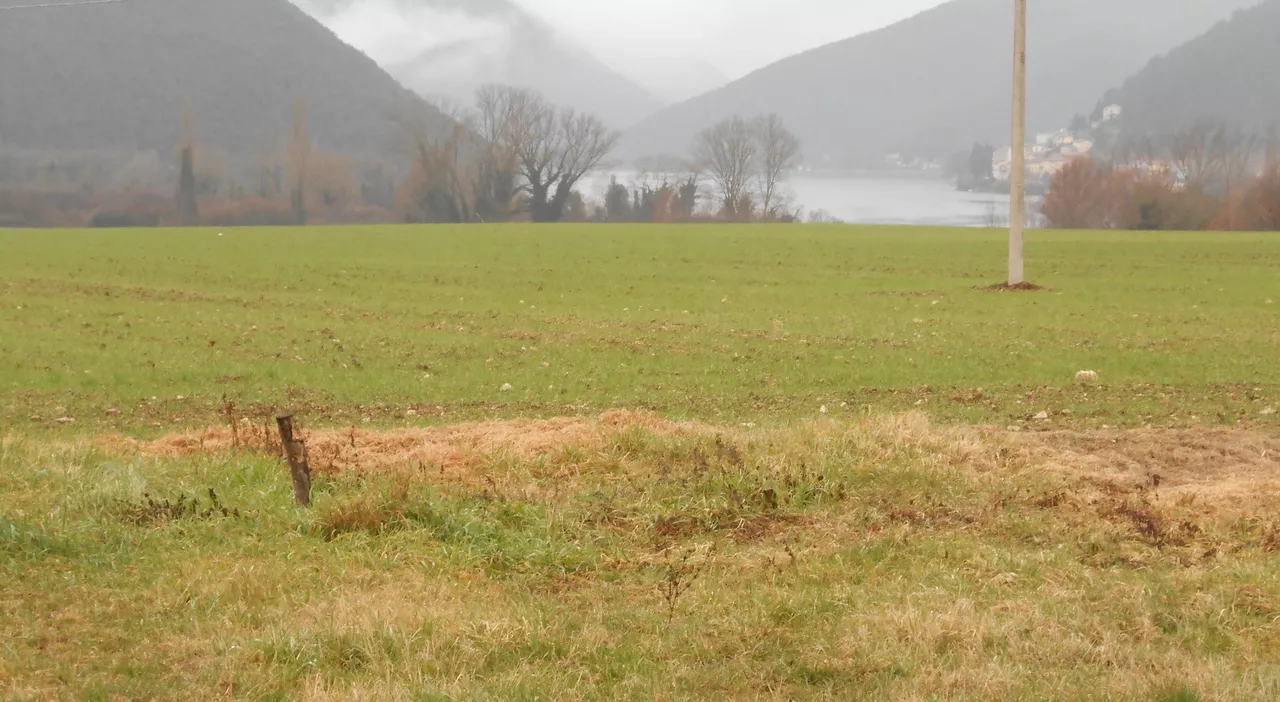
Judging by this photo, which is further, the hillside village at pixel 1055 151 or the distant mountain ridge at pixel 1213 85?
the distant mountain ridge at pixel 1213 85

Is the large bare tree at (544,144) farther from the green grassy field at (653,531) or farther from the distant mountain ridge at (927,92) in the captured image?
the green grassy field at (653,531)

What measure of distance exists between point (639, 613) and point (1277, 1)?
18076 cm

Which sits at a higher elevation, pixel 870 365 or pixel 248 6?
pixel 248 6

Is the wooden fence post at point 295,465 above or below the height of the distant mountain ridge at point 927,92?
below

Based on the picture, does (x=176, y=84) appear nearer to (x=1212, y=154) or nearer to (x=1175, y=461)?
(x=1212, y=154)

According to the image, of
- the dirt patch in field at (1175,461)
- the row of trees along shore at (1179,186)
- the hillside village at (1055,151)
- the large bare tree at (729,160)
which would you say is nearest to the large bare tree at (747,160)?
the large bare tree at (729,160)

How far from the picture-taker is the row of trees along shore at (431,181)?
4122 inches

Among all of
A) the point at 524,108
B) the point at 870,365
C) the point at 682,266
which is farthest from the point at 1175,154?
the point at 870,365

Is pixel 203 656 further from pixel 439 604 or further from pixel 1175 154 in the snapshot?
pixel 1175 154

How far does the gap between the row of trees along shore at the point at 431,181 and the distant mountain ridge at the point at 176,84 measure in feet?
19.8

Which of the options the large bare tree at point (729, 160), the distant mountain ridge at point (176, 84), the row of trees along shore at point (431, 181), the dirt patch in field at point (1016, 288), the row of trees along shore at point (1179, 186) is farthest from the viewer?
the distant mountain ridge at point (176, 84)

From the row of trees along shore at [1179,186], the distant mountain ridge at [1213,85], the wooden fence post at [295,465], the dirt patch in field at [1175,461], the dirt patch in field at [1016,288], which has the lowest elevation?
the dirt patch in field at [1016,288]

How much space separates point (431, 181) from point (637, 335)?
86395 millimetres

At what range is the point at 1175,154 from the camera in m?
110
